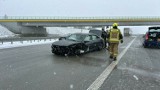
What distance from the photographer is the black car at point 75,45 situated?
1608 centimetres

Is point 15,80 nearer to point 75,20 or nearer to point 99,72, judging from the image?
point 99,72

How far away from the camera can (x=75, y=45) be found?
16.4 m

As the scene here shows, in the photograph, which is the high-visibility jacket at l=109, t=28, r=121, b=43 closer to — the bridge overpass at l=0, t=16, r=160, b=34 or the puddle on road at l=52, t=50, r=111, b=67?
the puddle on road at l=52, t=50, r=111, b=67

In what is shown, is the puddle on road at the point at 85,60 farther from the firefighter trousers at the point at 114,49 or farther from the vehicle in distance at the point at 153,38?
the vehicle in distance at the point at 153,38

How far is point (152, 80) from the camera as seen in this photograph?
8.94 m

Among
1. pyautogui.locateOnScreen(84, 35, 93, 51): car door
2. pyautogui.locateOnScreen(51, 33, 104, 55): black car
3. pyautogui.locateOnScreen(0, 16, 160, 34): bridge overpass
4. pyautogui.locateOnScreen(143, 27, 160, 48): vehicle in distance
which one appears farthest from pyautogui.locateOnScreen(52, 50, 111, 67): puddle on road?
pyautogui.locateOnScreen(0, 16, 160, 34): bridge overpass

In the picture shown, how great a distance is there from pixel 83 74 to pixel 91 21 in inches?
A: 2836

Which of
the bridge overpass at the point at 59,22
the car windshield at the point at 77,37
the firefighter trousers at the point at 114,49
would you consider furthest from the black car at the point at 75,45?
the bridge overpass at the point at 59,22

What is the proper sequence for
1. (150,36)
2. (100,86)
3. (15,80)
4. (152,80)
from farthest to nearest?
1. (150,36)
2. (152,80)
3. (15,80)
4. (100,86)

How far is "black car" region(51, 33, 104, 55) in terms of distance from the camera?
52.7 ft

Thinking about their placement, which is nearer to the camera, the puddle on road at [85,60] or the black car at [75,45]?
the puddle on road at [85,60]

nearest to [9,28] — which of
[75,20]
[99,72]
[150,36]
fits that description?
[75,20]

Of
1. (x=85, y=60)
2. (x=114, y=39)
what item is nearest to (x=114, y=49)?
(x=114, y=39)

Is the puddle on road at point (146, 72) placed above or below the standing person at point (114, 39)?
below
